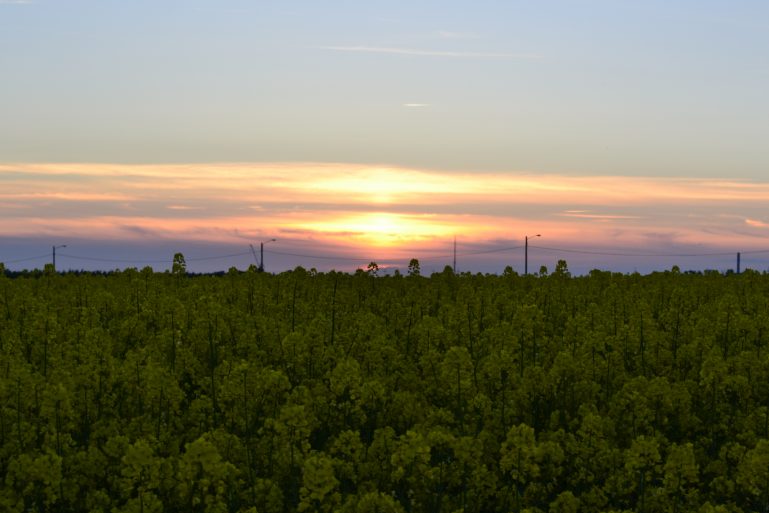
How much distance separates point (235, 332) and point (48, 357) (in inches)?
122

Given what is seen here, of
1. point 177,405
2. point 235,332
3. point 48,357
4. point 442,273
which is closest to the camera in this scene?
point 177,405

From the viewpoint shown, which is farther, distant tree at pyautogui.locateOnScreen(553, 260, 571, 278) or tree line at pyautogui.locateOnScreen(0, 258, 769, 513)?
distant tree at pyautogui.locateOnScreen(553, 260, 571, 278)

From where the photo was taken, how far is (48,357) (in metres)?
14.2

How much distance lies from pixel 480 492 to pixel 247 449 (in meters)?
2.67

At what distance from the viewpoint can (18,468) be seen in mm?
9391

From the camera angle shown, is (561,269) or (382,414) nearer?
(382,414)

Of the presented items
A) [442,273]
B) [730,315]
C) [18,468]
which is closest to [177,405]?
[18,468]

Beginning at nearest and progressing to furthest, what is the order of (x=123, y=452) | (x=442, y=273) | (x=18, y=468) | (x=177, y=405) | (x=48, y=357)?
(x=18, y=468) < (x=123, y=452) < (x=177, y=405) < (x=48, y=357) < (x=442, y=273)

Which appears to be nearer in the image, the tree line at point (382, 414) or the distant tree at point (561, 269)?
the tree line at point (382, 414)

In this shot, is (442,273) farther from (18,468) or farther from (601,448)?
(18,468)

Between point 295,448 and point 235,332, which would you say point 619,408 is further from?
point 235,332

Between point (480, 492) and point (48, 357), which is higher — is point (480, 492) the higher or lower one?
the lower one

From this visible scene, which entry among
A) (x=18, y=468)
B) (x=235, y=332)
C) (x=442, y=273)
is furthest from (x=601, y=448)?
(x=442, y=273)

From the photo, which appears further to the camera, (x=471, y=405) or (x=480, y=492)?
(x=471, y=405)
